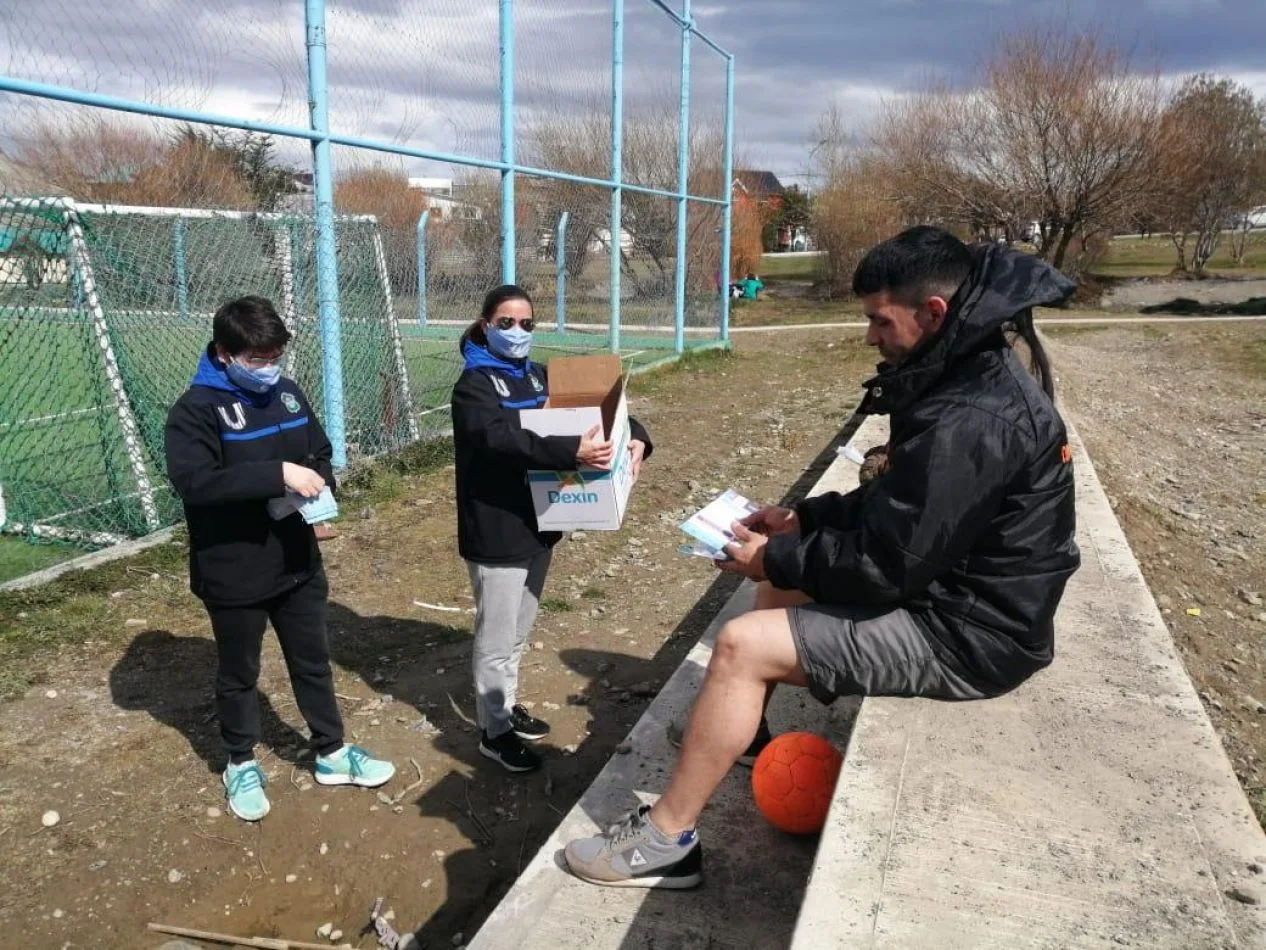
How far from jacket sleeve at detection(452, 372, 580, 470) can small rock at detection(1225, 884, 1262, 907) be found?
200 centimetres

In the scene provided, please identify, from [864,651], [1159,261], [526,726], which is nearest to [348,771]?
[526,726]

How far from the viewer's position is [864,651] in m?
2.49

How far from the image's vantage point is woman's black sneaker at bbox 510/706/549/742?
3.73 meters

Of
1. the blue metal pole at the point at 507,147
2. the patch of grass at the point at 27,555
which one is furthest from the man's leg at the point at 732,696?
the blue metal pole at the point at 507,147

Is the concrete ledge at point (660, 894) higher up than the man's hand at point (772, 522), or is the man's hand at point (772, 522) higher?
the man's hand at point (772, 522)

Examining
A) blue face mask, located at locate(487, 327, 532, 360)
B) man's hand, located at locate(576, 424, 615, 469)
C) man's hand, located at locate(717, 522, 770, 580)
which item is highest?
blue face mask, located at locate(487, 327, 532, 360)

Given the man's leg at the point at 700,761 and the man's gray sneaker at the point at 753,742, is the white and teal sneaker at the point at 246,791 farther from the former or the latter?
the man's gray sneaker at the point at 753,742

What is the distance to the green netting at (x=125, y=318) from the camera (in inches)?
216

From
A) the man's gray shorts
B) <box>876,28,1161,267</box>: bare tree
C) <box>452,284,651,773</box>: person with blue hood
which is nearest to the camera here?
the man's gray shorts

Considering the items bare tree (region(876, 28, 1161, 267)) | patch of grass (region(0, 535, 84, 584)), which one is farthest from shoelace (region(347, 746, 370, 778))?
bare tree (region(876, 28, 1161, 267))

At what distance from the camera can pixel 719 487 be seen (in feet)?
24.7

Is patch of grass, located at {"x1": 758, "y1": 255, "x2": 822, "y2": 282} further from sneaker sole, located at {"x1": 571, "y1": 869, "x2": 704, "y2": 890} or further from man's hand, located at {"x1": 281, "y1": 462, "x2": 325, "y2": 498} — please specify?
sneaker sole, located at {"x1": 571, "y1": 869, "x2": 704, "y2": 890}

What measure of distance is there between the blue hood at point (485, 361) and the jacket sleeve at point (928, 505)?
1.41 m

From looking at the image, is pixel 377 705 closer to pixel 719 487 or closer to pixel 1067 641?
pixel 1067 641
